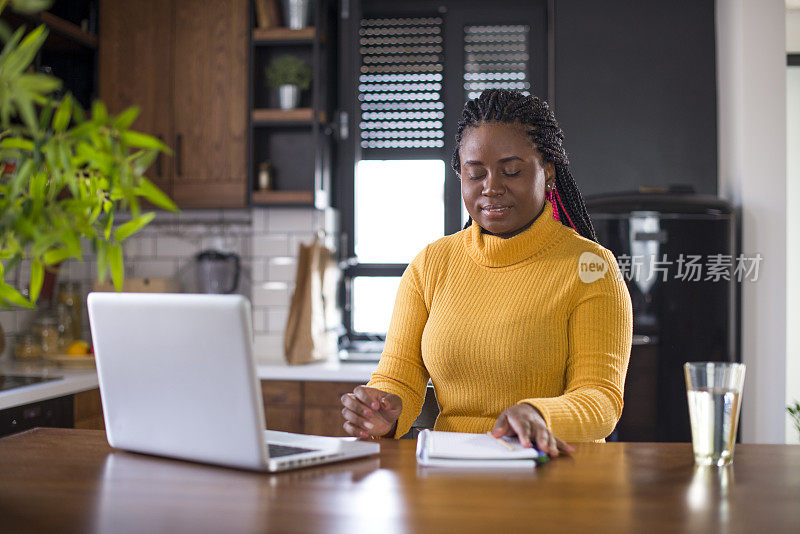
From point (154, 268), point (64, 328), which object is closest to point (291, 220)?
point (154, 268)

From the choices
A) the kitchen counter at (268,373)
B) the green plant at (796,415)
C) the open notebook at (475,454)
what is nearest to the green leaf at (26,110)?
the open notebook at (475,454)

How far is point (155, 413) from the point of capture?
47.8 inches

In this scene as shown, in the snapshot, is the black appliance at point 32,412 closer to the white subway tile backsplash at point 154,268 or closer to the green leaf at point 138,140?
the white subway tile backsplash at point 154,268

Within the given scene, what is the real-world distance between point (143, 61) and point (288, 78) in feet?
2.14

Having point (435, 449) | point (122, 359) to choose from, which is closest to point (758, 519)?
point (435, 449)

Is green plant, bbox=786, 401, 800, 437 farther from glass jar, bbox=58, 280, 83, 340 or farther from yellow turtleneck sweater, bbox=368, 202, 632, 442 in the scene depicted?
glass jar, bbox=58, 280, 83, 340

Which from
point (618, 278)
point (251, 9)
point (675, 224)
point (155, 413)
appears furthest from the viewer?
point (251, 9)

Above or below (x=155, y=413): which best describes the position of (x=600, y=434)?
below

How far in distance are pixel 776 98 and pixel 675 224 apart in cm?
72

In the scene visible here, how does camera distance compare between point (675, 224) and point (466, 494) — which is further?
point (675, 224)

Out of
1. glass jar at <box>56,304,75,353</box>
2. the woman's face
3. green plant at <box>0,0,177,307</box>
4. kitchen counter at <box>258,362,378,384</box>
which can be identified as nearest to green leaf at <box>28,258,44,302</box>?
green plant at <box>0,0,177,307</box>

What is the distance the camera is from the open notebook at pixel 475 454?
1187 millimetres

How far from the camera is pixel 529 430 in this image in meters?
1.27

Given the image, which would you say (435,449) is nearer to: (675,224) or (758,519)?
(758,519)
